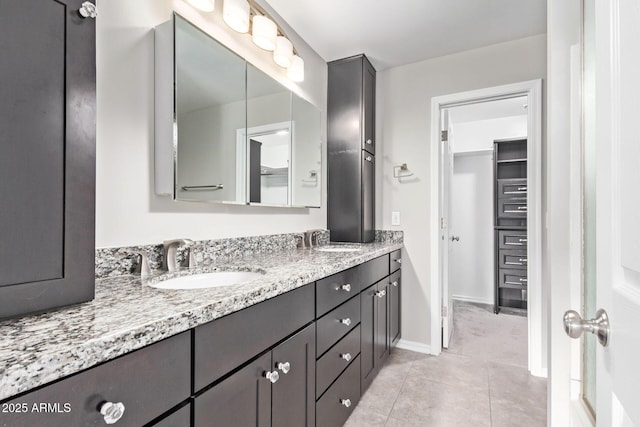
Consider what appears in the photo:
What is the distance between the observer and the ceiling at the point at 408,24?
187cm

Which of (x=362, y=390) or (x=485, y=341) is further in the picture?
(x=485, y=341)

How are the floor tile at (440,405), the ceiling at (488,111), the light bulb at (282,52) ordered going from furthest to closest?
the ceiling at (488,111)
the light bulb at (282,52)
the floor tile at (440,405)

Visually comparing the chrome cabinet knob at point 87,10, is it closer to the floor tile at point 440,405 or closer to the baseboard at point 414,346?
the floor tile at point 440,405

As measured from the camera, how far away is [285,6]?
6.20 ft

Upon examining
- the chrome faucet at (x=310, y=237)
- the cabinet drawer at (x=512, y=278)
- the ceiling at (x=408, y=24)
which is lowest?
the cabinet drawer at (x=512, y=278)

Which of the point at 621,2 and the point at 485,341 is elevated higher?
the point at 621,2

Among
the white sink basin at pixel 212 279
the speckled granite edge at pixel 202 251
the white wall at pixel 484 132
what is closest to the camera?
the speckled granite edge at pixel 202 251

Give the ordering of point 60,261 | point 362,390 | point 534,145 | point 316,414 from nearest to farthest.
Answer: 1. point 60,261
2. point 316,414
3. point 362,390
4. point 534,145

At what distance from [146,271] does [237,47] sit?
49.3 inches

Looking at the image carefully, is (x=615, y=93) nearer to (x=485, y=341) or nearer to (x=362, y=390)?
(x=362, y=390)

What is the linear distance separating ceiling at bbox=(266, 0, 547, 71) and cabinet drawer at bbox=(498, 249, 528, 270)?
231 centimetres

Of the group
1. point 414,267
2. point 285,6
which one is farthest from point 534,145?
point 285,6

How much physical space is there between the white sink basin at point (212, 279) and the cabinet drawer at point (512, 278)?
339 centimetres

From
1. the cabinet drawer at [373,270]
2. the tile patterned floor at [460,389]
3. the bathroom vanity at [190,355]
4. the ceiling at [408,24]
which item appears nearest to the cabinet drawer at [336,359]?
the bathroom vanity at [190,355]
